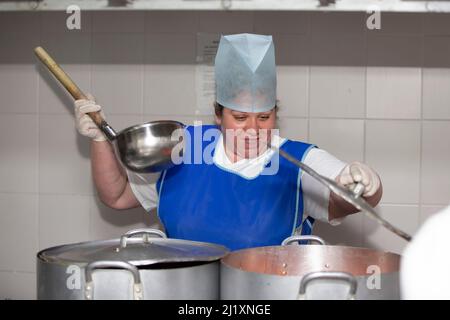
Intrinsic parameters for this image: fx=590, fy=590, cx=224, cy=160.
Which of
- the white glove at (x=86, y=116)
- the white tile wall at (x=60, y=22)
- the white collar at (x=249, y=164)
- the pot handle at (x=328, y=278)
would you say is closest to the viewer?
the pot handle at (x=328, y=278)

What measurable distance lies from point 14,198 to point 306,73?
0.99m

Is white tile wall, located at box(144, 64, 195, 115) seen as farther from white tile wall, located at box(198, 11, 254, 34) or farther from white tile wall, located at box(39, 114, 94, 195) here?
white tile wall, located at box(39, 114, 94, 195)

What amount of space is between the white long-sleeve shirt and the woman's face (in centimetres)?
3

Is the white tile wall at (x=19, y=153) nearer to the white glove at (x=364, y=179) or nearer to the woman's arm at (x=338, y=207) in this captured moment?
the woman's arm at (x=338, y=207)

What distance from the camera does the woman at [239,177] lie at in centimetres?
125

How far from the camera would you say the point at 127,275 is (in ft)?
2.65

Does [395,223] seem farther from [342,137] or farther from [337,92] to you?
[337,92]

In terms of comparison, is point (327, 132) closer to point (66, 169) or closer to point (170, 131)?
point (170, 131)

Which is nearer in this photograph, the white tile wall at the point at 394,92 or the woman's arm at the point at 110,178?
the woman's arm at the point at 110,178

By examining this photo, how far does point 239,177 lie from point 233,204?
0.21 feet

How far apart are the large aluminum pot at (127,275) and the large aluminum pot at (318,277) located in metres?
0.04

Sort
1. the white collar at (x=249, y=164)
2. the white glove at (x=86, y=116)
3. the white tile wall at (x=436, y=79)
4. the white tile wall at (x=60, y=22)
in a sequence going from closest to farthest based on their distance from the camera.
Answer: the white glove at (x=86, y=116), the white collar at (x=249, y=164), the white tile wall at (x=436, y=79), the white tile wall at (x=60, y=22)

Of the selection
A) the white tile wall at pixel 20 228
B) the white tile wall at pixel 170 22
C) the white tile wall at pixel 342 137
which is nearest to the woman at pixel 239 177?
the white tile wall at pixel 342 137

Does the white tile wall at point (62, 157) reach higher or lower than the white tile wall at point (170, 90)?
lower
